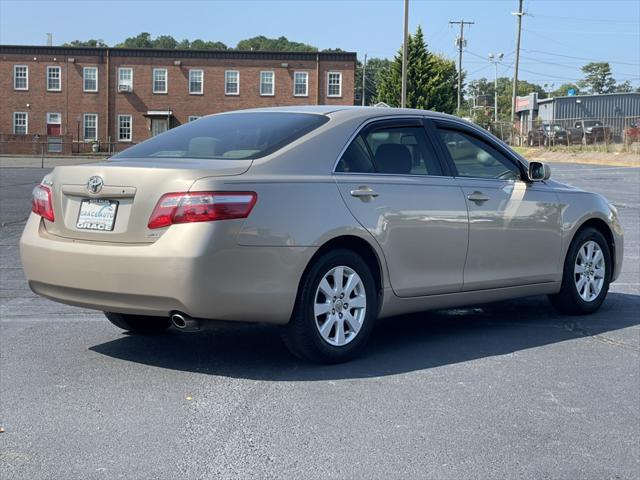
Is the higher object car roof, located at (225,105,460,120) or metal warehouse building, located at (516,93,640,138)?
metal warehouse building, located at (516,93,640,138)

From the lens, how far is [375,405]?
4996 millimetres

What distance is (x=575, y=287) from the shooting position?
25.0ft

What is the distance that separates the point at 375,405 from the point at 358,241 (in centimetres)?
133

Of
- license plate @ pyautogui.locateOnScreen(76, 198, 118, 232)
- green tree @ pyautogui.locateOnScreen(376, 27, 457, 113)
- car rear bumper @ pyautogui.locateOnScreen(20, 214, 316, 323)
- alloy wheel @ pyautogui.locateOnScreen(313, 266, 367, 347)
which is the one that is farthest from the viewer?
green tree @ pyautogui.locateOnScreen(376, 27, 457, 113)

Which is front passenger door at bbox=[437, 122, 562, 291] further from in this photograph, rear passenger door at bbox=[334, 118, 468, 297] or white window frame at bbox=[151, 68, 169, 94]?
white window frame at bbox=[151, 68, 169, 94]

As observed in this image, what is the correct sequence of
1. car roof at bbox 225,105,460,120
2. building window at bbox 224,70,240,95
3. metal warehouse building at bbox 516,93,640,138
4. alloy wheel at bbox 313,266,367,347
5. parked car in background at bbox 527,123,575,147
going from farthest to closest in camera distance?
metal warehouse building at bbox 516,93,640,138, parked car in background at bbox 527,123,575,147, building window at bbox 224,70,240,95, car roof at bbox 225,105,460,120, alloy wheel at bbox 313,266,367,347

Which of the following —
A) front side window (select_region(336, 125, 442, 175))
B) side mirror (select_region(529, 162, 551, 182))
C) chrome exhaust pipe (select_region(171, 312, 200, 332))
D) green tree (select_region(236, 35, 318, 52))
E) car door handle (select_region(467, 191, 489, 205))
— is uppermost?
green tree (select_region(236, 35, 318, 52))

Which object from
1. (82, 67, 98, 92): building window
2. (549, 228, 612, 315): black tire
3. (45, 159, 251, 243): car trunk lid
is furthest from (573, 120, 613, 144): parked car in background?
(45, 159, 251, 243): car trunk lid

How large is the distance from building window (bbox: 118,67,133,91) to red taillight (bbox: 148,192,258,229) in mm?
56314

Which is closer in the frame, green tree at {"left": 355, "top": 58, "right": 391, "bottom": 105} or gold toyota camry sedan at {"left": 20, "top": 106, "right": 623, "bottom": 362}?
gold toyota camry sedan at {"left": 20, "top": 106, "right": 623, "bottom": 362}

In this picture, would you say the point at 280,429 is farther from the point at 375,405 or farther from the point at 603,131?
the point at 603,131

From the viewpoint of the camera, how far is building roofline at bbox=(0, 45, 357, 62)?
59.2m

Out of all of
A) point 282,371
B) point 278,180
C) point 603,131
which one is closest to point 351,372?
point 282,371

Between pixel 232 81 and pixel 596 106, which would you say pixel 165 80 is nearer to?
pixel 232 81
